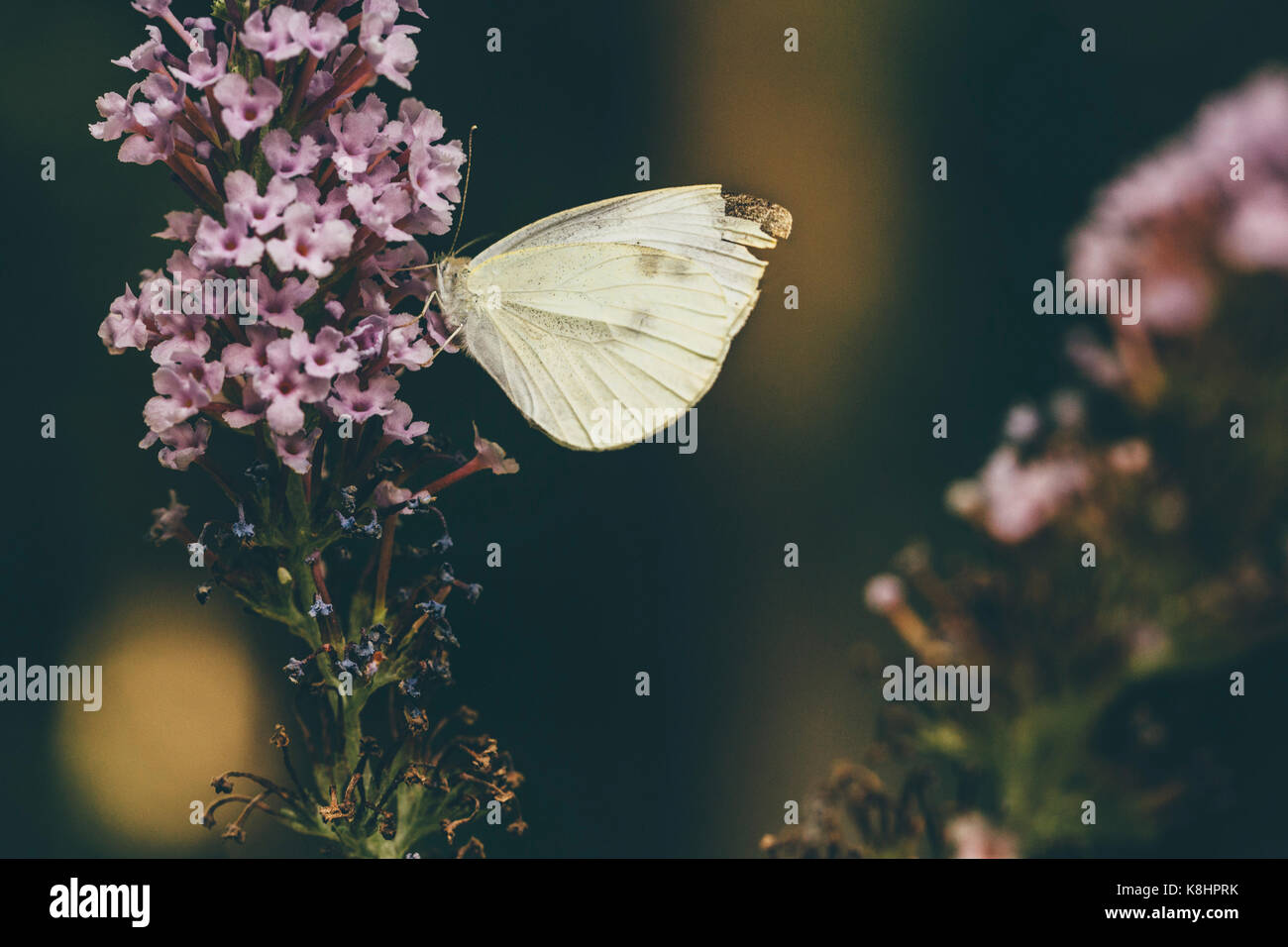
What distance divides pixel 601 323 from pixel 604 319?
0.04ft

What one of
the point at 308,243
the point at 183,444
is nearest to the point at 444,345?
the point at 308,243

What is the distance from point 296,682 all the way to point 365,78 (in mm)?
1032

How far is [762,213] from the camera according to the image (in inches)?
102

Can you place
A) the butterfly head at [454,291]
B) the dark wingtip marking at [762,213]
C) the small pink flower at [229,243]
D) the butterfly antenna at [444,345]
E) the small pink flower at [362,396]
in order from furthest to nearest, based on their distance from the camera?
1. the dark wingtip marking at [762,213]
2. the butterfly head at [454,291]
3. the butterfly antenna at [444,345]
4. the small pink flower at [362,396]
5. the small pink flower at [229,243]

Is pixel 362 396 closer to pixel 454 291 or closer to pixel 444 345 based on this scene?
pixel 444 345

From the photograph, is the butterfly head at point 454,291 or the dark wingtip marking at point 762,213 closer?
the butterfly head at point 454,291

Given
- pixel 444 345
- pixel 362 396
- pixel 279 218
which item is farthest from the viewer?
pixel 444 345

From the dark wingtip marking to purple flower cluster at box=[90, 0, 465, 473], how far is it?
3.28ft

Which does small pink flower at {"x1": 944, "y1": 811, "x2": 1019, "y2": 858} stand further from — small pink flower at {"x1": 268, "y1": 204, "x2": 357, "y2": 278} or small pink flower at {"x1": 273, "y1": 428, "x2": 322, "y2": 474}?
small pink flower at {"x1": 268, "y1": 204, "x2": 357, "y2": 278}

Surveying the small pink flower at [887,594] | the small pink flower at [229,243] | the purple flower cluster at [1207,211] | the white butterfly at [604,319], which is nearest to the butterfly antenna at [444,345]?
the white butterfly at [604,319]

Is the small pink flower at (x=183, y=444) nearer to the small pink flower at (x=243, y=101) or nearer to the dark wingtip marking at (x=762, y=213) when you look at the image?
the small pink flower at (x=243, y=101)

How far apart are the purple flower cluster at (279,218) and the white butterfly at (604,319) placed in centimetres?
57

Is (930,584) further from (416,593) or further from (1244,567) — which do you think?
(416,593)

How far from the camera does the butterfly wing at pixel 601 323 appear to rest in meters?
2.38
